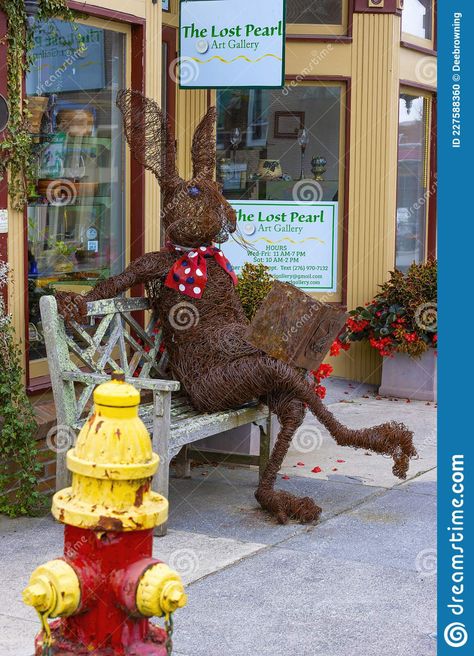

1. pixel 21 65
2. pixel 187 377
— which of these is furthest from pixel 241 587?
pixel 21 65

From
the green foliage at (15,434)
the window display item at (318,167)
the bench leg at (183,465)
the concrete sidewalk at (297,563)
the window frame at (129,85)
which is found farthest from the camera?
the window display item at (318,167)

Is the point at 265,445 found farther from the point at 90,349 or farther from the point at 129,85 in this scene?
the point at 129,85

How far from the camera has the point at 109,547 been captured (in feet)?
7.80

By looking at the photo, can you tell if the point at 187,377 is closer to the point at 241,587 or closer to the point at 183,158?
the point at 241,587

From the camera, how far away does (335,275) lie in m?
8.88

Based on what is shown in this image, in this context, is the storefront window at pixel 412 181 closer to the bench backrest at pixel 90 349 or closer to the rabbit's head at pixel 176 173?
the rabbit's head at pixel 176 173

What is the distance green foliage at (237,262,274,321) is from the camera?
6.52 meters

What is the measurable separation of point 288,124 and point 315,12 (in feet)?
3.20

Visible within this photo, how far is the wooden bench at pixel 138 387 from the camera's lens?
16.6 ft

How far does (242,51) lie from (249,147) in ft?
5.84

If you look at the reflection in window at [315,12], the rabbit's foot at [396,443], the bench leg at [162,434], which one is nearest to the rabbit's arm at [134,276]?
the bench leg at [162,434]

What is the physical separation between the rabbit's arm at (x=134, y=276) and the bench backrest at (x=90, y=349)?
0.06 metres

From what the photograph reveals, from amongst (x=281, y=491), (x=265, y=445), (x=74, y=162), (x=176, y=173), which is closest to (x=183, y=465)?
(x=265, y=445)

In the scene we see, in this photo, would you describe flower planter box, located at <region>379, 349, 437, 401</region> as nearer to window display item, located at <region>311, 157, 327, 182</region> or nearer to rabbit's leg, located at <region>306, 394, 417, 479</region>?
window display item, located at <region>311, 157, 327, 182</region>
